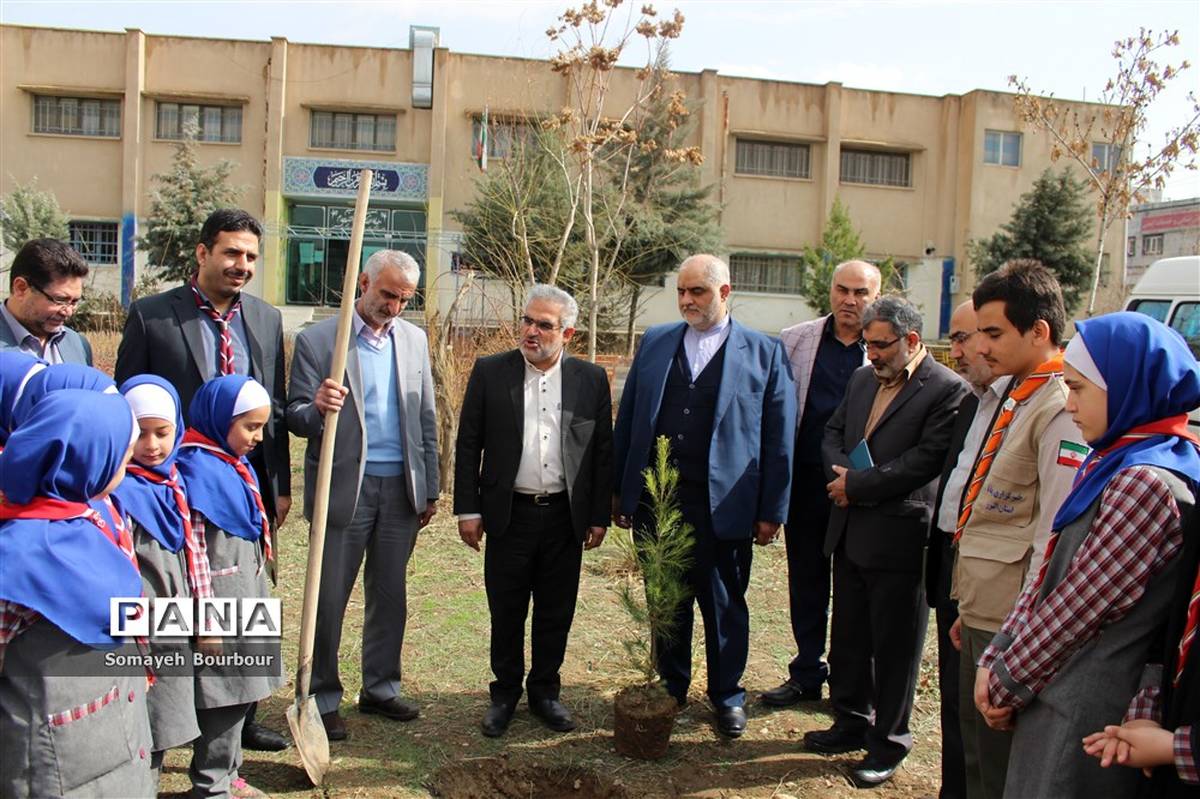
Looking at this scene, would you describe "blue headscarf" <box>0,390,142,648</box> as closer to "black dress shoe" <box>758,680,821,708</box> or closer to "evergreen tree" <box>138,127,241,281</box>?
"black dress shoe" <box>758,680,821,708</box>

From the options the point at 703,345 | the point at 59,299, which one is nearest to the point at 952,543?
the point at 703,345

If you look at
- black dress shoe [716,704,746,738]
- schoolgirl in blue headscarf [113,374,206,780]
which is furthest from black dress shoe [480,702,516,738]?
schoolgirl in blue headscarf [113,374,206,780]

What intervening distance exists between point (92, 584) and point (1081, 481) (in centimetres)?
238

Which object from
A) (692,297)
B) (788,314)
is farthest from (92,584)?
(788,314)

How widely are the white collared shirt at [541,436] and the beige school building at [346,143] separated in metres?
24.7

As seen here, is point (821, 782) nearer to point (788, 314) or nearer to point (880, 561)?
point (880, 561)

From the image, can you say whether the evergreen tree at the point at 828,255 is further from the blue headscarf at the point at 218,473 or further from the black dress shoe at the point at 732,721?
the blue headscarf at the point at 218,473

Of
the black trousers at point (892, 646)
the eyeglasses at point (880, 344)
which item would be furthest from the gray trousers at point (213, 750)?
the eyeglasses at point (880, 344)

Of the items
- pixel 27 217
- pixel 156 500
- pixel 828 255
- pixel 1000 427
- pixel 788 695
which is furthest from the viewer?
pixel 828 255

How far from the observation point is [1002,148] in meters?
32.2

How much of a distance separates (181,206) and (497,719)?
82.8 feet

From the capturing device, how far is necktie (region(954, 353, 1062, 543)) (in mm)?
2877

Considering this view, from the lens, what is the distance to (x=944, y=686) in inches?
140

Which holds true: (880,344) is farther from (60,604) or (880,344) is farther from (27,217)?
(27,217)
